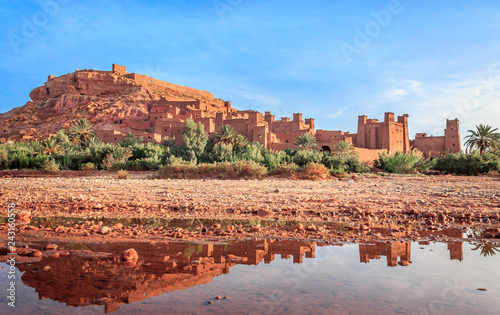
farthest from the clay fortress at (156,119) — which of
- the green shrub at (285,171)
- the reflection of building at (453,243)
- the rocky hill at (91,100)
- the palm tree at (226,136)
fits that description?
the reflection of building at (453,243)

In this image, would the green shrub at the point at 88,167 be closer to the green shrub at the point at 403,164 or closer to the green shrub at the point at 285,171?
the green shrub at the point at 285,171

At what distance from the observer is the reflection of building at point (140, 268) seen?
3.12 meters

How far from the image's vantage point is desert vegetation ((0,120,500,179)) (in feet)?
57.3

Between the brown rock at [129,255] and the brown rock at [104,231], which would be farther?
the brown rock at [104,231]

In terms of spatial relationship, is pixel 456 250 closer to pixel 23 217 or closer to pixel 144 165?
pixel 23 217

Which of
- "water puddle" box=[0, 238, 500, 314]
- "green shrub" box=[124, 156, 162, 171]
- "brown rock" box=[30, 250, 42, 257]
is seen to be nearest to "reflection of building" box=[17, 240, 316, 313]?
"water puddle" box=[0, 238, 500, 314]

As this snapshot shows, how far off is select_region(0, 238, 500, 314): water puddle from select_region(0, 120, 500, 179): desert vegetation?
1182cm

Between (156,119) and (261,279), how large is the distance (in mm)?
43682

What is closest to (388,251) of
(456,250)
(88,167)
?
(456,250)

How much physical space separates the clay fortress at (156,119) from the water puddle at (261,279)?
101 feet

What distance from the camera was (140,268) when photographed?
3.81 metres

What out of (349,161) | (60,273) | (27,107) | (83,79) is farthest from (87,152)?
→ (27,107)

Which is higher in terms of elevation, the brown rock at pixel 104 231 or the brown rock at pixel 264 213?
the brown rock at pixel 264 213

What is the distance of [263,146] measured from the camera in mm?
34875
